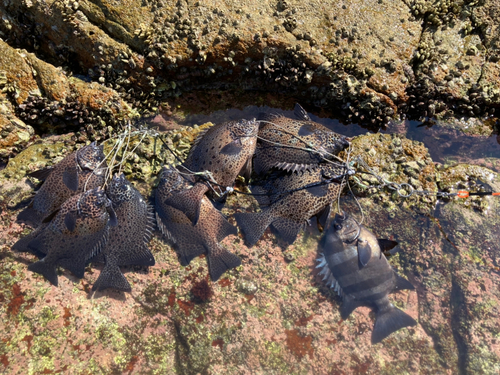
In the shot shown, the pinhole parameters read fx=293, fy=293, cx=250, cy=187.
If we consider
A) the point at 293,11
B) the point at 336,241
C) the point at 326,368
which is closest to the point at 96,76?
the point at 293,11

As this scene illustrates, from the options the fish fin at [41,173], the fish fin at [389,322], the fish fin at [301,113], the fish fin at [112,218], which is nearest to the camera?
the fish fin at [389,322]

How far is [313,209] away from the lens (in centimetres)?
470

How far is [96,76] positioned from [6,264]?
332 cm

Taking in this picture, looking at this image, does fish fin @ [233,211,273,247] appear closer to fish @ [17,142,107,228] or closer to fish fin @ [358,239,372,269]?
fish fin @ [358,239,372,269]

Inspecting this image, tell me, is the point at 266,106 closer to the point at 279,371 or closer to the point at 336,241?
the point at 336,241

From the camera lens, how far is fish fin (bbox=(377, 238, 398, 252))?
15.2 feet

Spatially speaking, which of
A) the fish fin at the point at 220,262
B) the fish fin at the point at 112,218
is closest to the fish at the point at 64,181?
the fish fin at the point at 112,218

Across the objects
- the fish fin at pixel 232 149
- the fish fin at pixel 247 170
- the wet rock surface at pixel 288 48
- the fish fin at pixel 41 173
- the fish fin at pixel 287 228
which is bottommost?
the fish fin at pixel 287 228

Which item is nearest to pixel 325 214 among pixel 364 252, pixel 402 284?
pixel 364 252

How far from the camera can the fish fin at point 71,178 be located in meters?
4.52

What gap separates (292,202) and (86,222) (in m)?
3.13

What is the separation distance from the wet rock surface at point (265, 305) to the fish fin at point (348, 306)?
8 centimetres

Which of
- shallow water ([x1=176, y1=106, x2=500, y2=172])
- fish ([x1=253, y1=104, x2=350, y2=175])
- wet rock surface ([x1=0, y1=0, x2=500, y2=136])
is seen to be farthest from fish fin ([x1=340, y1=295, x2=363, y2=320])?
wet rock surface ([x1=0, y1=0, x2=500, y2=136])

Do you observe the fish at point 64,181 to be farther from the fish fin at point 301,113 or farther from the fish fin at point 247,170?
the fish fin at point 301,113
